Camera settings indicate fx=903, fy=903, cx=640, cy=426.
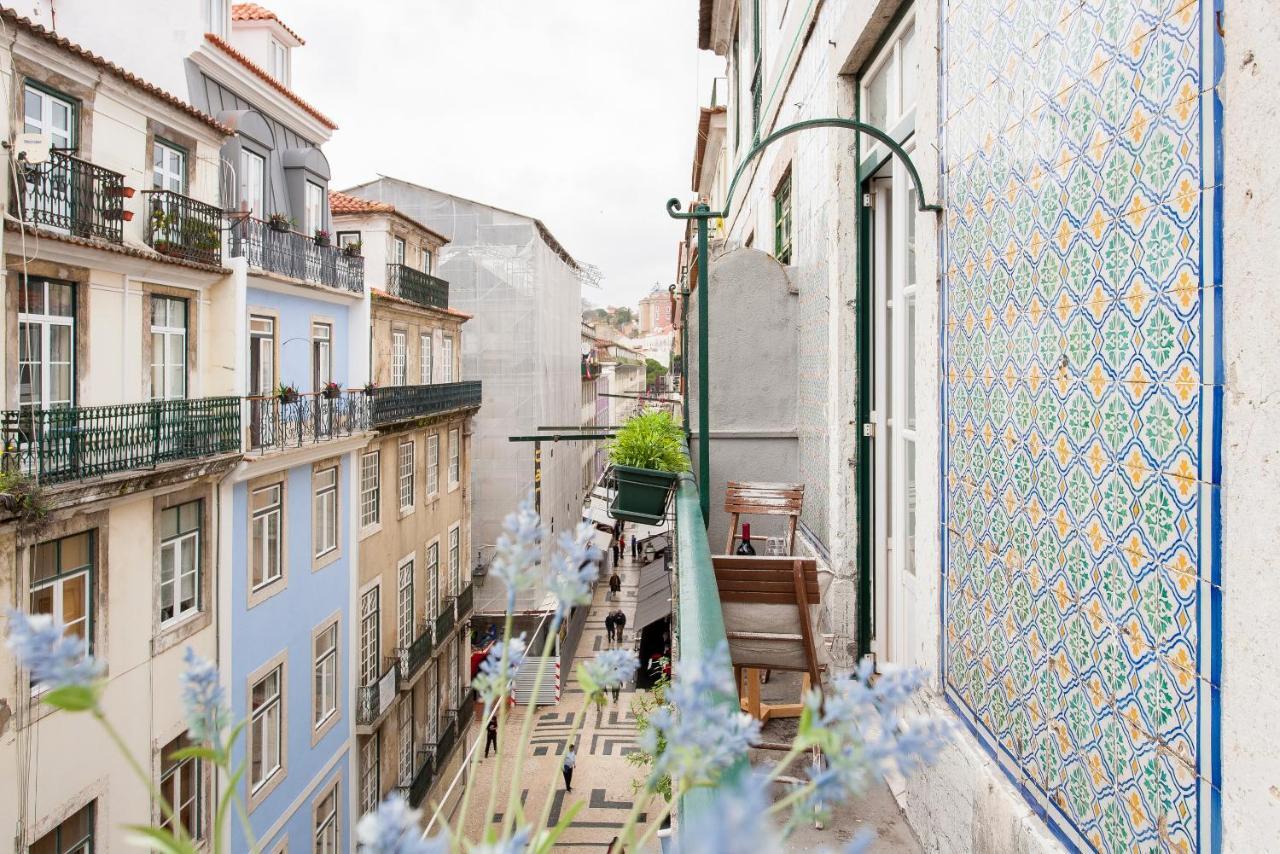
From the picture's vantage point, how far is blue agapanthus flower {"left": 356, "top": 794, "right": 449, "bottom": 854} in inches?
25.9

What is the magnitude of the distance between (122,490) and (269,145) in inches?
304

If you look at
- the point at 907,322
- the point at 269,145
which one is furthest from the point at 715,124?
the point at 907,322

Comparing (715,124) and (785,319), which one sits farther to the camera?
(715,124)

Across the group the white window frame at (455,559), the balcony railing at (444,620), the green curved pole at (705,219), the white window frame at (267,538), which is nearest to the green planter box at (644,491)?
the green curved pole at (705,219)

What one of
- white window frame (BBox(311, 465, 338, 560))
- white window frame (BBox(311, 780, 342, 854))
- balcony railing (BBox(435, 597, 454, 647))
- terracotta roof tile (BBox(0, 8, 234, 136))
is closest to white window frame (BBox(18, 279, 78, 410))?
terracotta roof tile (BBox(0, 8, 234, 136))

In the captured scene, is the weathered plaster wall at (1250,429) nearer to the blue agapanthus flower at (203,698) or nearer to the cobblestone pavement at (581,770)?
the blue agapanthus flower at (203,698)

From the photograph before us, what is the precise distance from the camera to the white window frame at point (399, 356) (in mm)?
19984

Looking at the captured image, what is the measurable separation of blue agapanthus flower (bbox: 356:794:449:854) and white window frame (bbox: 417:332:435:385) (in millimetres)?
21384

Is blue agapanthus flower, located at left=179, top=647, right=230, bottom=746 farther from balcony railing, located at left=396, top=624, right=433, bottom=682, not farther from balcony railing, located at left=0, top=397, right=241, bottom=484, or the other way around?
balcony railing, located at left=396, top=624, right=433, bottom=682

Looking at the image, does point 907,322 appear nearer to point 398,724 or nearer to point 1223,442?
point 1223,442

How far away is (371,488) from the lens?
18.2 meters

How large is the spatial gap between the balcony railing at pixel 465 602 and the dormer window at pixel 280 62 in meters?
13.0

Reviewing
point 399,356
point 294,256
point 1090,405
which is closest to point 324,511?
point 294,256

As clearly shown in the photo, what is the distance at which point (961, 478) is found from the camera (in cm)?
276
